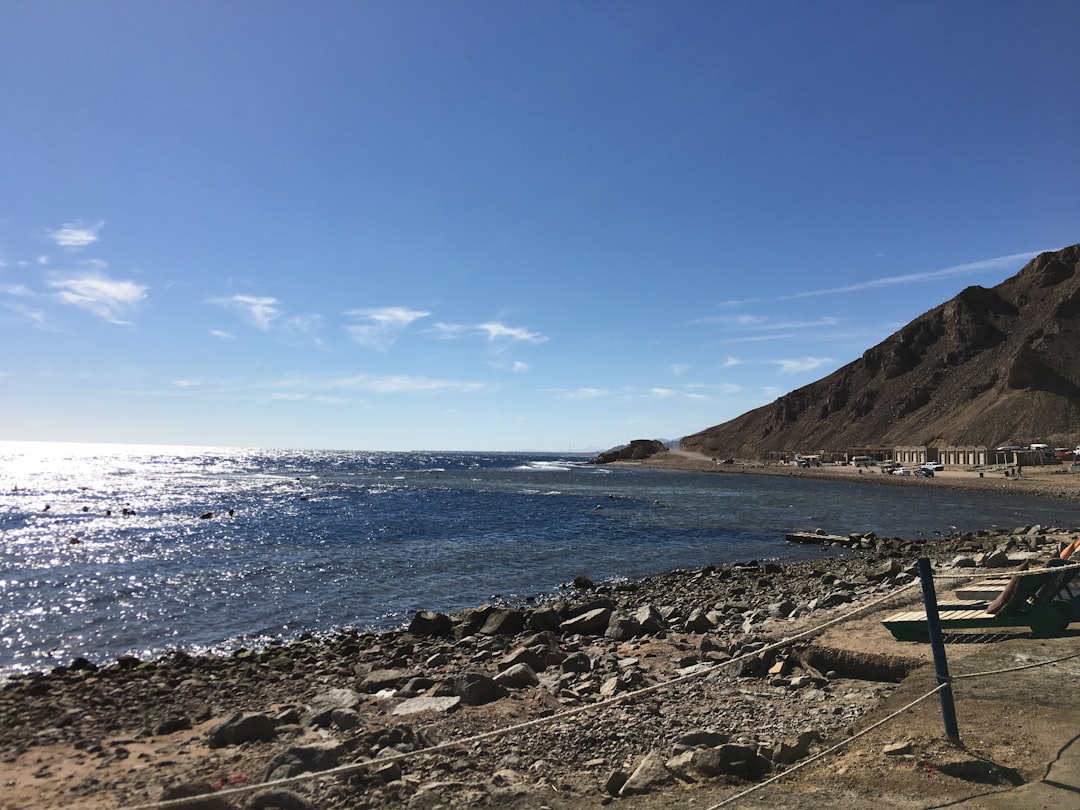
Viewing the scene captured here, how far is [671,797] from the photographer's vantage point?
5.67m

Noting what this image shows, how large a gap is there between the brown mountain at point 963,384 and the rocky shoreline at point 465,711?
110m

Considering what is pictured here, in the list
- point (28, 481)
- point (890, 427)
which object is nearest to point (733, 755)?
point (28, 481)

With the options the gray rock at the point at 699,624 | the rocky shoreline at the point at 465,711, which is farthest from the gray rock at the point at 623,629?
the gray rock at the point at 699,624

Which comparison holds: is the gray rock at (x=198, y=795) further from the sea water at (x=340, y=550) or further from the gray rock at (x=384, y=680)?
the sea water at (x=340, y=550)

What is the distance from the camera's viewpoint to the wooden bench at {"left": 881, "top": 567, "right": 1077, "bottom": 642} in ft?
28.9

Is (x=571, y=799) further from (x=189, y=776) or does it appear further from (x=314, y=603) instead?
(x=314, y=603)

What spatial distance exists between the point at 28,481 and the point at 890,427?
157246 mm

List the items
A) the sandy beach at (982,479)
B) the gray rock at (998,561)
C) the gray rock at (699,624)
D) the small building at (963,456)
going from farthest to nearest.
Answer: the small building at (963,456) < the sandy beach at (982,479) < the gray rock at (998,561) < the gray rock at (699,624)

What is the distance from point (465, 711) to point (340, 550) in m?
24.6

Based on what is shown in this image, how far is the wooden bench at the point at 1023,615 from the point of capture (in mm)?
8812

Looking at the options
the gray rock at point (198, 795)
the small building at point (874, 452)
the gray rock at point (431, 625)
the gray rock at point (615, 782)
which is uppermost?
the small building at point (874, 452)

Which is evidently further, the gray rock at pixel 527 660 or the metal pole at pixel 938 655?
the gray rock at pixel 527 660

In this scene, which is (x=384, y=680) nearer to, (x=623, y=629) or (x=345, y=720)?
(x=345, y=720)

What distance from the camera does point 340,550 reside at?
32.1 m
